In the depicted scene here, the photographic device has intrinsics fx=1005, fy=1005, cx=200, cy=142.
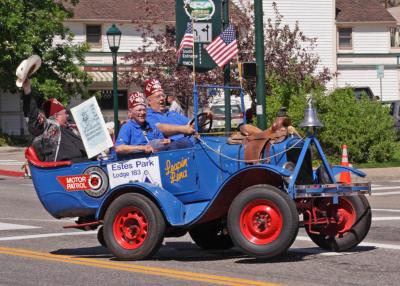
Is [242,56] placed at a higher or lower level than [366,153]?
higher

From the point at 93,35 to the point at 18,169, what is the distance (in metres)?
23.3

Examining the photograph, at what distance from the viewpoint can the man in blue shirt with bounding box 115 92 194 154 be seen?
35.8ft

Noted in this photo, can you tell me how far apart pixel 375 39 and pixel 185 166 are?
5071 cm

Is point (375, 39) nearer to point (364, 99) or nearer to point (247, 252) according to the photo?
point (364, 99)

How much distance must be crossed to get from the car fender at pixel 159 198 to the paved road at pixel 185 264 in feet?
1.65

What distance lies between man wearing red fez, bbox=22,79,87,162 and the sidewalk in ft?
37.9

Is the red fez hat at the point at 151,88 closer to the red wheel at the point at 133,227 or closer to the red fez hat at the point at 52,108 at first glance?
the red fez hat at the point at 52,108

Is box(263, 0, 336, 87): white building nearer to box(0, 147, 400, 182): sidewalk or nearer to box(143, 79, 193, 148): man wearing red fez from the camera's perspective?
box(0, 147, 400, 182): sidewalk

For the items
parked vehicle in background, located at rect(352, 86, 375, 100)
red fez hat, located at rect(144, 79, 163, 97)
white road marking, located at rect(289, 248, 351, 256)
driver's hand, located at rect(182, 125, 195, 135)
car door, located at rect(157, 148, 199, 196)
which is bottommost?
white road marking, located at rect(289, 248, 351, 256)

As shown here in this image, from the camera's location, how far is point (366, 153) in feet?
90.1

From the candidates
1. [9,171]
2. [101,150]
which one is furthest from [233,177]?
[9,171]

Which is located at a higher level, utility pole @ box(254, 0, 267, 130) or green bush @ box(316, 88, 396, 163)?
utility pole @ box(254, 0, 267, 130)

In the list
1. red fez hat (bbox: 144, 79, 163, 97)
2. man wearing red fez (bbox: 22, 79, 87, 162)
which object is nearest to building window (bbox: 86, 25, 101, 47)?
man wearing red fez (bbox: 22, 79, 87, 162)

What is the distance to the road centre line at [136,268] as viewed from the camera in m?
9.13
